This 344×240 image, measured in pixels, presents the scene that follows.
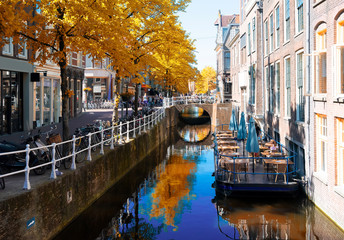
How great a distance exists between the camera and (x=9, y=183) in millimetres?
8148

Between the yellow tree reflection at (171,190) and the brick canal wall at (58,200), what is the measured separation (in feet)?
6.41

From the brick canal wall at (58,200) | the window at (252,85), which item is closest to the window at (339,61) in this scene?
the brick canal wall at (58,200)

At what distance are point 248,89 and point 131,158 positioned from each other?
12433 millimetres

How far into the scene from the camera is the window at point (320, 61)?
10734mm

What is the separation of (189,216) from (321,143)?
4750mm

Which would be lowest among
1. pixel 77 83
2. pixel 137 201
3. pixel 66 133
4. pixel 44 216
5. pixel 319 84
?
pixel 137 201

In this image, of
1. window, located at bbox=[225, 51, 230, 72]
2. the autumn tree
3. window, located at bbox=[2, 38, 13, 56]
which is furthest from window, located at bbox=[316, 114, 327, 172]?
the autumn tree

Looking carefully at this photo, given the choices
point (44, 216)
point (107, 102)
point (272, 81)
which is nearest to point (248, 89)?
point (272, 81)

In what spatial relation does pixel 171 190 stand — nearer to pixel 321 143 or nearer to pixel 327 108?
pixel 321 143

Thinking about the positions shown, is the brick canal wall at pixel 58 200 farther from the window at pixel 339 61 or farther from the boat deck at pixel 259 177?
the window at pixel 339 61

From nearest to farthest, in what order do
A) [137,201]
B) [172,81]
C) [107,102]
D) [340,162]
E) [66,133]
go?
[340,162], [66,133], [137,201], [172,81], [107,102]

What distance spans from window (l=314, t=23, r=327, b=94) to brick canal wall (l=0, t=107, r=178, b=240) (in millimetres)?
7662

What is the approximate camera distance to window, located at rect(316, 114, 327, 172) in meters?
10.8

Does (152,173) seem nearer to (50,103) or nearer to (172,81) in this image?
(50,103)
